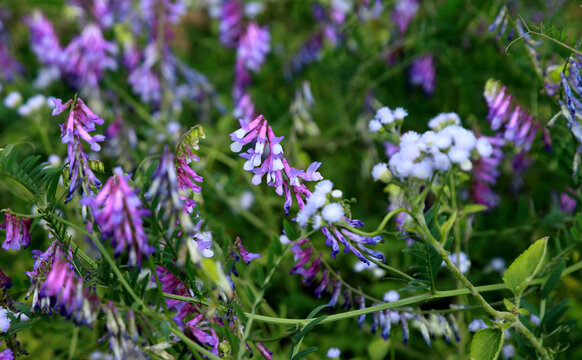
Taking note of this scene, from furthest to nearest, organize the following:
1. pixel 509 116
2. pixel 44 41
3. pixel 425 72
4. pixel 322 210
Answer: pixel 44 41 → pixel 425 72 → pixel 509 116 → pixel 322 210

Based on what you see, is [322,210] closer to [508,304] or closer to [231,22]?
[508,304]

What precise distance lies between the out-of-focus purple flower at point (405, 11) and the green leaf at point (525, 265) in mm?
1486

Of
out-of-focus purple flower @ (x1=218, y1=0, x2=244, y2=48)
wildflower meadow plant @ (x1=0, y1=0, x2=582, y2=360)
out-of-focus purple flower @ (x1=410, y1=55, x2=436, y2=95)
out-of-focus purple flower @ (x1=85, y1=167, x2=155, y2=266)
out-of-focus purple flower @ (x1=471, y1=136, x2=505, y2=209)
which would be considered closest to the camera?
out-of-focus purple flower @ (x1=85, y1=167, x2=155, y2=266)

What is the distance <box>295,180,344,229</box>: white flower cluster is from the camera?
2.78 ft

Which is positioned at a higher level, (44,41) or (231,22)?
(44,41)

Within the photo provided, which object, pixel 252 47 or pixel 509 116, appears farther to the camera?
pixel 252 47

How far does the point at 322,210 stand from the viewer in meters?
0.87

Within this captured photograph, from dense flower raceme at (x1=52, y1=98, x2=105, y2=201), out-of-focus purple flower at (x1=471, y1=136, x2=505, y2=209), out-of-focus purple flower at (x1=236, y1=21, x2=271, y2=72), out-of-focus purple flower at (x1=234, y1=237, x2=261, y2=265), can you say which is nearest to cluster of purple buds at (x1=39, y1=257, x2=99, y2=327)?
dense flower raceme at (x1=52, y1=98, x2=105, y2=201)

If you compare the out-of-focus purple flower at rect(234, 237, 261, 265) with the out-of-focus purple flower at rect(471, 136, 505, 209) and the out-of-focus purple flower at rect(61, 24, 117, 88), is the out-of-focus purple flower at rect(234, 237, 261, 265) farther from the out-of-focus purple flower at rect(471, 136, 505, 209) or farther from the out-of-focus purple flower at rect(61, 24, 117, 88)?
the out-of-focus purple flower at rect(61, 24, 117, 88)

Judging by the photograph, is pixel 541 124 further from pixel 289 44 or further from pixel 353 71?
pixel 289 44

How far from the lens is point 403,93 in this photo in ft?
7.53

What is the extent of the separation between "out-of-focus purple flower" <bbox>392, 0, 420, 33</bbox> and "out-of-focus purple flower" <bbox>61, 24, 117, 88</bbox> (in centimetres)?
117

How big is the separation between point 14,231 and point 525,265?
886 mm

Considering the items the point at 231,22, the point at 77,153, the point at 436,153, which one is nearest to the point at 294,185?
the point at 436,153
